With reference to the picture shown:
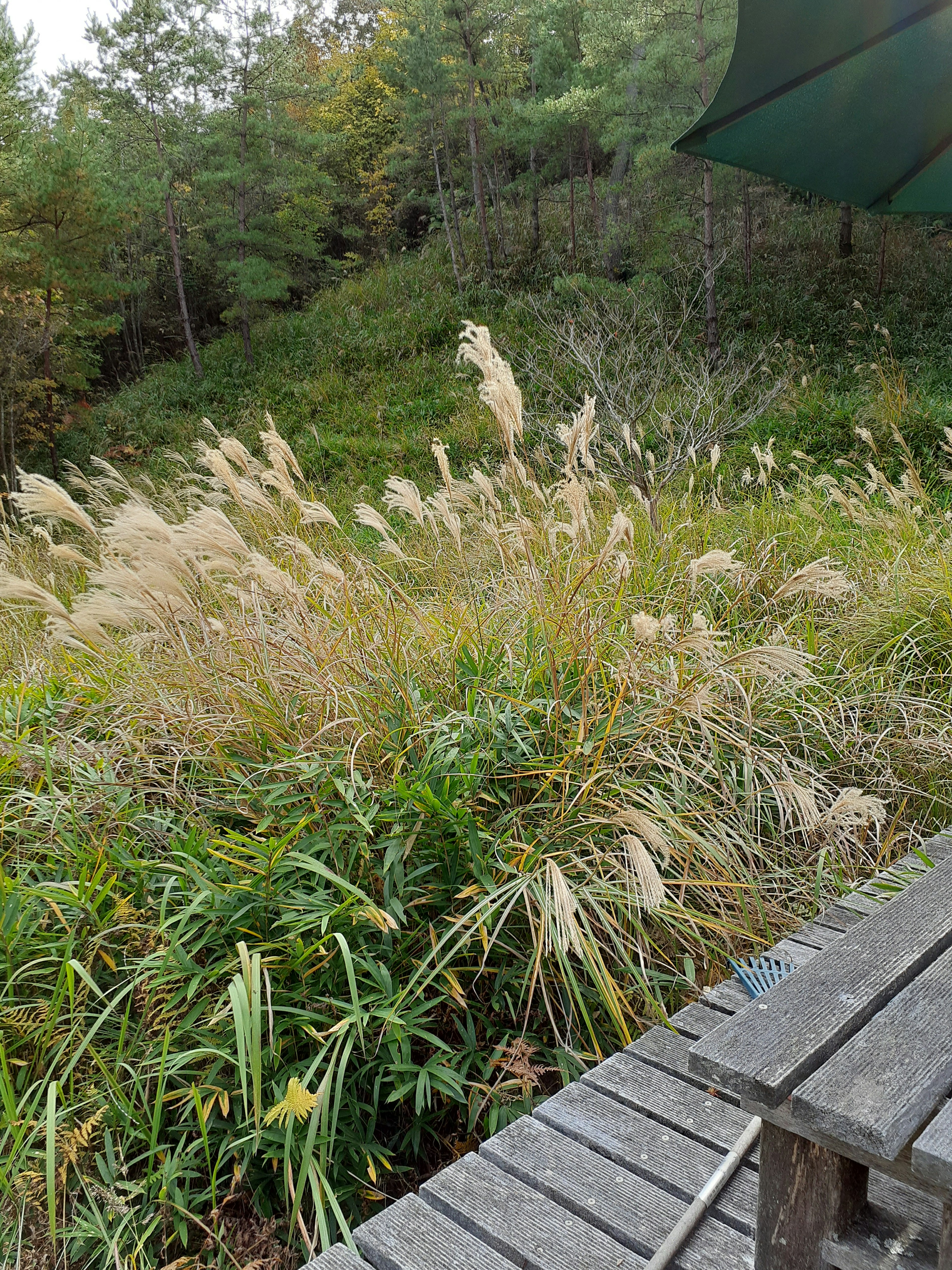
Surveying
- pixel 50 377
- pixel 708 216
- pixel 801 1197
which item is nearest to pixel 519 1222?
pixel 801 1197

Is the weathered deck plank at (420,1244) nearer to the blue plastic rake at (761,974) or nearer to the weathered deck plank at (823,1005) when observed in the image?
the weathered deck plank at (823,1005)

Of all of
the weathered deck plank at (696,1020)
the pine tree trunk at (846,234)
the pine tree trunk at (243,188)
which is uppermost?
the pine tree trunk at (243,188)

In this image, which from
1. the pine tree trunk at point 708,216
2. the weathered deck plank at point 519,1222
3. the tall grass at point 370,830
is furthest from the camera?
the pine tree trunk at point 708,216

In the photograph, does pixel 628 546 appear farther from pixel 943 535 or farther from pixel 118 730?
pixel 943 535

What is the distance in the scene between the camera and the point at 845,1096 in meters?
0.83

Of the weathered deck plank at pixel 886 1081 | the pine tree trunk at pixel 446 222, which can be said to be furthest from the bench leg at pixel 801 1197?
the pine tree trunk at pixel 446 222

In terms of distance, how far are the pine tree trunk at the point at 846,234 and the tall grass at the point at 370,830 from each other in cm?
1127

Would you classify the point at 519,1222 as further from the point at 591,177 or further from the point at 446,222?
the point at 591,177

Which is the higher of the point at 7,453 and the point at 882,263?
the point at 882,263

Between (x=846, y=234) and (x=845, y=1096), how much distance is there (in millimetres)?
13987

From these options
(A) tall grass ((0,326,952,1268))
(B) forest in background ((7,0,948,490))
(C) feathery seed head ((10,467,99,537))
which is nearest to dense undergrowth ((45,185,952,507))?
(B) forest in background ((7,0,948,490))

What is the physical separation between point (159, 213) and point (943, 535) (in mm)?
17096

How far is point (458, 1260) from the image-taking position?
4.14 ft

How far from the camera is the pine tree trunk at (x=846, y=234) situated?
1209 cm
